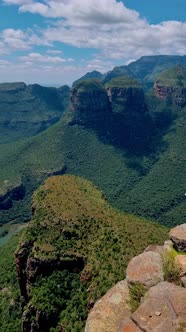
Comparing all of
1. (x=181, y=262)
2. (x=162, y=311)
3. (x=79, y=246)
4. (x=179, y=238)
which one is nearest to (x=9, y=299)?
(x=79, y=246)

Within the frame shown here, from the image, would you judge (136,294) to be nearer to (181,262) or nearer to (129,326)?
(181,262)

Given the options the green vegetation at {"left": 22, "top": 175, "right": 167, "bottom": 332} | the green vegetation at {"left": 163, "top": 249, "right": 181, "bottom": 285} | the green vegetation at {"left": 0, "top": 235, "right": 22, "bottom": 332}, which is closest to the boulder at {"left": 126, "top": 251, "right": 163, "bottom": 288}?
the green vegetation at {"left": 163, "top": 249, "right": 181, "bottom": 285}

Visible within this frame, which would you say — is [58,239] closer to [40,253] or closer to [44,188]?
[40,253]

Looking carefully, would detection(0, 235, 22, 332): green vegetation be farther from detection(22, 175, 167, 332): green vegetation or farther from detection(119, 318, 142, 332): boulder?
detection(119, 318, 142, 332): boulder

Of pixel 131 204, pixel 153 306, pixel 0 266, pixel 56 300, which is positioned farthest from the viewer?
pixel 131 204

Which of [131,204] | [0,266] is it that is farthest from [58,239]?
[131,204]

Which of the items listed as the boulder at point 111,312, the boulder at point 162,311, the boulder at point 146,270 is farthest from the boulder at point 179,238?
the boulder at point 162,311

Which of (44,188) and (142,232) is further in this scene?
(44,188)
